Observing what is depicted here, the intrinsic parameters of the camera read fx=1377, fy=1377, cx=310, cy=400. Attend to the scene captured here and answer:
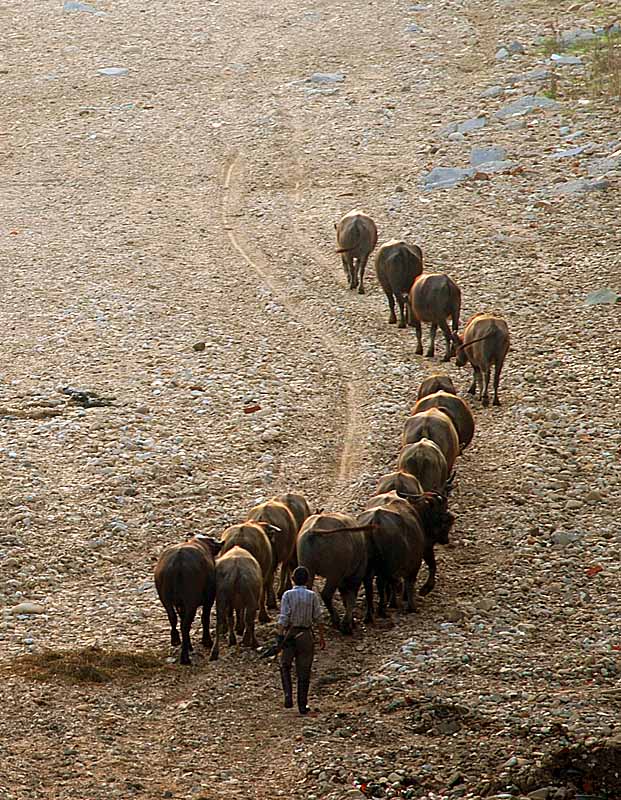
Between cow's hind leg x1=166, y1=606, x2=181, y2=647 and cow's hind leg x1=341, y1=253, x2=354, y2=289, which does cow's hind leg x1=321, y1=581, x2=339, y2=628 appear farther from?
cow's hind leg x1=341, y1=253, x2=354, y2=289

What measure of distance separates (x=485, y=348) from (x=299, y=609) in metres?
5.94

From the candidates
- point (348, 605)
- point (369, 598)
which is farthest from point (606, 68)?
point (348, 605)

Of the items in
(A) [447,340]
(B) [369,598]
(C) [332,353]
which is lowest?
(C) [332,353]

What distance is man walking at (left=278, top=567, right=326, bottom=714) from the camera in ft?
31.0

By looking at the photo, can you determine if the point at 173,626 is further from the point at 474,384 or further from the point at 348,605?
the point at 474,384

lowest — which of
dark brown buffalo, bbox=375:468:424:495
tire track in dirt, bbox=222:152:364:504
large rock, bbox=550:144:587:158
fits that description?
tire track in dirt, bbox=222:152:364:504

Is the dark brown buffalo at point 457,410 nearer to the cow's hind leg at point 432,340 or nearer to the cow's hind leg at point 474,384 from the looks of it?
the cow's hind leg at point 474,384

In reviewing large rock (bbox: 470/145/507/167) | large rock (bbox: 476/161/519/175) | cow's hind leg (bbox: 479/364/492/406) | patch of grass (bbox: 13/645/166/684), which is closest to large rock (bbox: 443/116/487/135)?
large rock (bbox: 470/145/507/167)

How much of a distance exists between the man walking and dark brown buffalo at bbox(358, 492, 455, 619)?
4.19ft

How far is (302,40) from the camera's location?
3072 cm

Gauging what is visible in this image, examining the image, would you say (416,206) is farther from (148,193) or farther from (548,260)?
(148,193)

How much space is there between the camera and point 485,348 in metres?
14.7

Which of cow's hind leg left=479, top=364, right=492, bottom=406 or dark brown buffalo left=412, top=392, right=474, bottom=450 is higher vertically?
dark brown buffalo left=412, top=392, right=474, bottom=450

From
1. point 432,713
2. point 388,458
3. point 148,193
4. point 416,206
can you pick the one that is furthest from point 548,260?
point 432,713
